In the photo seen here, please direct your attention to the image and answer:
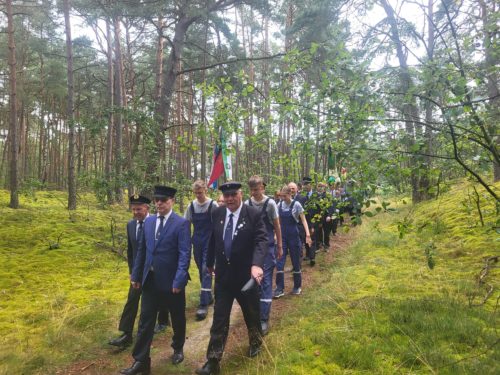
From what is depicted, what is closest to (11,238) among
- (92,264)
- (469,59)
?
(92,264)

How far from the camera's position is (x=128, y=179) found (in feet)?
29.6

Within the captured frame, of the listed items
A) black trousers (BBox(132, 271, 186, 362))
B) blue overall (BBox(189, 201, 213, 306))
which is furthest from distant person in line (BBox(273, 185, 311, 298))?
black trousers (BBox(132, 271, 186, 362))

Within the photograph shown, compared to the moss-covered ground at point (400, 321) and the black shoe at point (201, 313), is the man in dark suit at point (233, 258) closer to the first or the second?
the moss-covered ground at point (400, 321)

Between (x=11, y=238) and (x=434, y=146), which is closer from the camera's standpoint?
(x=434, y=146)

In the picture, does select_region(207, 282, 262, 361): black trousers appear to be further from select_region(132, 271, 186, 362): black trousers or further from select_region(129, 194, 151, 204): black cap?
select_region(129, 194, 151, 204): black cap

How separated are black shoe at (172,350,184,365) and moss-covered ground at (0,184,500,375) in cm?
57

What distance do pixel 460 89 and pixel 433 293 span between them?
3323mm

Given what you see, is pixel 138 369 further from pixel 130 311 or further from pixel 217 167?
pixel 217 167

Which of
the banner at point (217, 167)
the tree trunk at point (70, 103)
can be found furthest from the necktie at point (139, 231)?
the tree trunk at point (70, 103)

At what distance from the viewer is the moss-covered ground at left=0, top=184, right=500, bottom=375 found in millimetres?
3537

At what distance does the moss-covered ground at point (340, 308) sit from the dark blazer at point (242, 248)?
0.91 m

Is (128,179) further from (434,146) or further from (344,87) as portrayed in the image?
(434,146)

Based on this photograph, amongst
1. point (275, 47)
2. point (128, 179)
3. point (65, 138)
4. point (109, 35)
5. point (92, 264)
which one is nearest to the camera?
point (92, 264)

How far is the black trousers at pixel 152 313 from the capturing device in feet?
12.9
